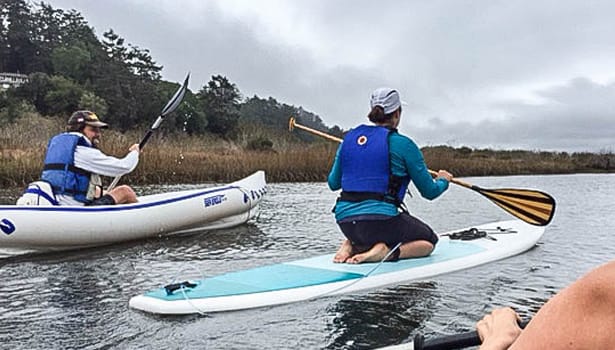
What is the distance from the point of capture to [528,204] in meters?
5.39

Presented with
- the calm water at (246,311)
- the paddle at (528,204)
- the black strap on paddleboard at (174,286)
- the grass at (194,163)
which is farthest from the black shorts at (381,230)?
the grass at (194,163)

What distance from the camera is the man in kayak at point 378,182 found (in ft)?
13.7

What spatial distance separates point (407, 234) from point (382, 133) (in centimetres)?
81

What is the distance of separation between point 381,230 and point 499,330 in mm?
2866

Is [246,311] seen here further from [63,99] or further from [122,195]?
[63,99]

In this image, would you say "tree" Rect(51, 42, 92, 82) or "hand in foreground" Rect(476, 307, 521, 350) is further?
"tree" Rect(51, 42, 92, 82)

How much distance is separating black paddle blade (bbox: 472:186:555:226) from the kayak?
10.6 ft

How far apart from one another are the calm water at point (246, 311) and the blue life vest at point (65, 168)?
2.01 ft

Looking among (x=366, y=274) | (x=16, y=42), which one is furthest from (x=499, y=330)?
(x=16, y=42)

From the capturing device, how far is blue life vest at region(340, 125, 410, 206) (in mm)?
4164

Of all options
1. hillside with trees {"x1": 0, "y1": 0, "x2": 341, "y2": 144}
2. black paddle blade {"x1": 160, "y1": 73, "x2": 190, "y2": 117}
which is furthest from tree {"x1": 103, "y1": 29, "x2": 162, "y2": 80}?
black paddle blade {"x1": 160, "y1": 73, "x2": 190, "y2": 117}

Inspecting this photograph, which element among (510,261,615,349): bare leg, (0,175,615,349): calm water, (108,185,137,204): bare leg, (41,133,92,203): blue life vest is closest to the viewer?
(510,261,615,349): bare leg

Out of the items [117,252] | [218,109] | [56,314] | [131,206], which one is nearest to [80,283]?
[56,314]

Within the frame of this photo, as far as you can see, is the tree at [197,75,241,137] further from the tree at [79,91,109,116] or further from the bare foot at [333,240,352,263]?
the bare foot at [333,240,352,263]
